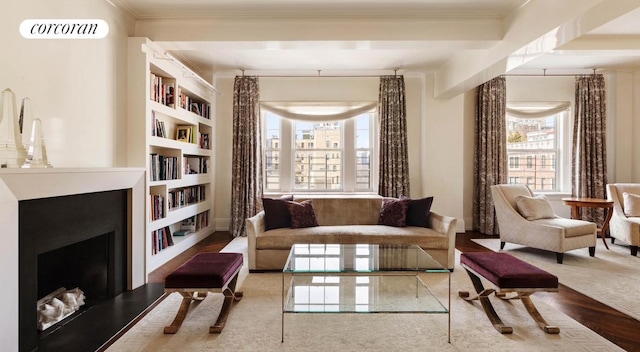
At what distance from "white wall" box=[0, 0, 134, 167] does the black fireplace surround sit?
1.35 feet

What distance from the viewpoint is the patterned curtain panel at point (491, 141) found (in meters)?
5.66

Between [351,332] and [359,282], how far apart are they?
1.56 ft

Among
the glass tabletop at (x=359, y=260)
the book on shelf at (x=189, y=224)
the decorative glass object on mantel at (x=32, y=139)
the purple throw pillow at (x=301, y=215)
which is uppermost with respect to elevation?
the decorative glass object on mantel at (x=32, y=139)

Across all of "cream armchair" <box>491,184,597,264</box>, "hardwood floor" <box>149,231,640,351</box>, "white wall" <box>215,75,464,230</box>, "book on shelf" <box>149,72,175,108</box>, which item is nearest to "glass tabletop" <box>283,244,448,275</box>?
"hardwood floor" <box>149,231,640,351</box>

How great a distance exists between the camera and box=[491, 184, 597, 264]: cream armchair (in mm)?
3934

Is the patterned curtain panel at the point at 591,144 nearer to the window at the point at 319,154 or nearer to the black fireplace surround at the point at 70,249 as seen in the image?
the window at the point at 319,154

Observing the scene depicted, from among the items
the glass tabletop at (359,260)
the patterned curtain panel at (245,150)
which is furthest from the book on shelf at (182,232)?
the glass tabletop at (359,260)

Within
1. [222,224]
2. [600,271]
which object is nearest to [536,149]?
[600,271]

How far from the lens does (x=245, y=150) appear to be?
5527 millimetres

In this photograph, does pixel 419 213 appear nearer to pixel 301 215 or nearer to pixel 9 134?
Result: pixel 301 215

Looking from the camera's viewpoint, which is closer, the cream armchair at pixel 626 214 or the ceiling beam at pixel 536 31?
the ceiling beam at pixel 536 31

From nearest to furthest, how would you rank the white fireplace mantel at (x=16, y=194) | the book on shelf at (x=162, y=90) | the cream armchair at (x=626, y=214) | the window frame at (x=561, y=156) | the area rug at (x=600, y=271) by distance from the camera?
the white fireplace mantel at (x=16, y=194)
the area rug at (x=600, y=271)
the book on shelf at (x=162, y=90)
the cream armchair at (x=626, y=214)
the window frame at (x=561, y=156)

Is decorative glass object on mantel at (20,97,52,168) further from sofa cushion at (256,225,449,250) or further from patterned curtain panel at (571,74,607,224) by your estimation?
patterned curtain panel at (571,74,607,224)

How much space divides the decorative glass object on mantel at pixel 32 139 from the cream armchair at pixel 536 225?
15.8 feet
